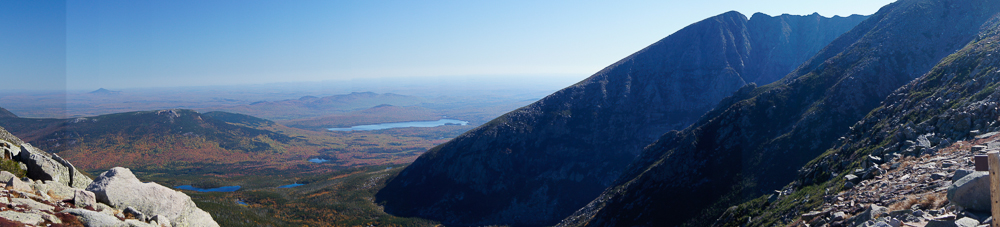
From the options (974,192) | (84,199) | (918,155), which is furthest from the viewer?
(918,155)

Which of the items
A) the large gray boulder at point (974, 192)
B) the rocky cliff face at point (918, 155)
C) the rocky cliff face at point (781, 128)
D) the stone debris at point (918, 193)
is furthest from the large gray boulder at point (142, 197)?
the rocky cliff face at point (781, 128)

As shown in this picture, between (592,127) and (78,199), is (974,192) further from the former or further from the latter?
(592,127)

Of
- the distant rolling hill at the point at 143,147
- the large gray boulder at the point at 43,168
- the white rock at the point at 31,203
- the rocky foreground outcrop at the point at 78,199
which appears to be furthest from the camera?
the distant rolling hill at the point at 143,147

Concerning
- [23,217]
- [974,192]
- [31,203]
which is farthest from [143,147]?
[974,192]

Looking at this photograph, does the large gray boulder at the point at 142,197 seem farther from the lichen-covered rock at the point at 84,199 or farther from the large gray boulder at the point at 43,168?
Result: the large gray boulder at the point at 43,168

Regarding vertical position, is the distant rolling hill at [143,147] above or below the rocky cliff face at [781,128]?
below

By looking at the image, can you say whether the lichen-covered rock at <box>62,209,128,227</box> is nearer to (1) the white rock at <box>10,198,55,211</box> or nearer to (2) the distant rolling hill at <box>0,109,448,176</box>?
(1) the white rock at <box>10,198,55,211</box>

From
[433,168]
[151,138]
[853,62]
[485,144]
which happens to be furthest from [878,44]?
[151,138]

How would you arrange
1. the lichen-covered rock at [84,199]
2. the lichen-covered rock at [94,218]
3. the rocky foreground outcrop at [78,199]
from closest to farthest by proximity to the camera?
the rocky foreground outcrop at [78,199]
the lichen-covered rock at [94,218]
the lichen-covered rock at [84,199]
